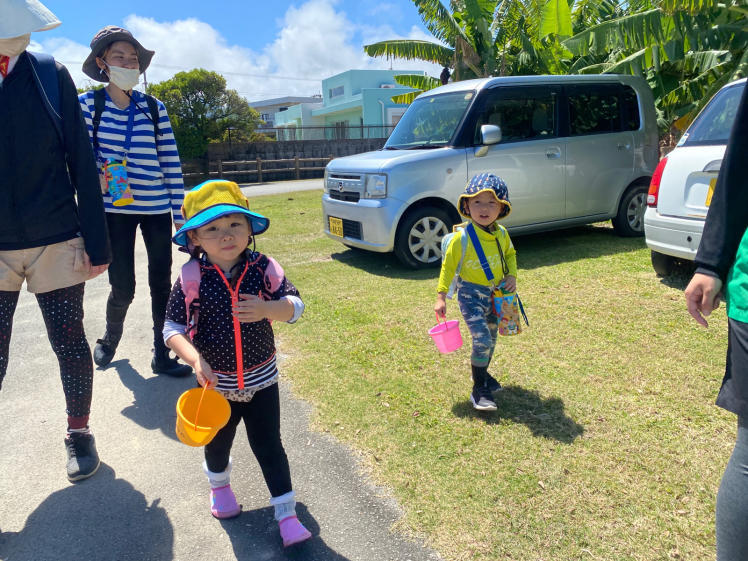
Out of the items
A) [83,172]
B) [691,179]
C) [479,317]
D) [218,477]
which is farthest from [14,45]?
[691,179]

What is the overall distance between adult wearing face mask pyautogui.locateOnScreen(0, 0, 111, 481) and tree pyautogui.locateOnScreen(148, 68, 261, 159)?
23.9 meters

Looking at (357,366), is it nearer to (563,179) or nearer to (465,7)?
(563,179)

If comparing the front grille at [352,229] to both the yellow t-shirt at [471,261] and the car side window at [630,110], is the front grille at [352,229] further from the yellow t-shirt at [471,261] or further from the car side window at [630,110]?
the car side window at [630,110]

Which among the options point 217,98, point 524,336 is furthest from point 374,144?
point 524,336

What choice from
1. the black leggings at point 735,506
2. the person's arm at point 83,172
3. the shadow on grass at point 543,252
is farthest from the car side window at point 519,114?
the black leggings at point 735,506

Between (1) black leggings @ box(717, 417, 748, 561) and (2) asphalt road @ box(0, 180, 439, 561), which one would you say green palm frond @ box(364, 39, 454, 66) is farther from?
(1) black leggings @ box(717, 417, 748, 561)

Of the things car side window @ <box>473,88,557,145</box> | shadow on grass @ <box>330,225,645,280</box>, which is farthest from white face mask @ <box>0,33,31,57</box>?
car side window @ <box>473,88,557,145</box>

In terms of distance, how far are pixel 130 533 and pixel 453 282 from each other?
2.07m

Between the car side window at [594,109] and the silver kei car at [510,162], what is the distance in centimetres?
1

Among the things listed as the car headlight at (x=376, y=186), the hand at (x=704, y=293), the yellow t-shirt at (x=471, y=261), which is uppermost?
the car headlight at (x=376, y=186)

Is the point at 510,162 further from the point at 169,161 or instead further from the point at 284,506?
the point at 284,506

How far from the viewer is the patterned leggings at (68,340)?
8.61 feet

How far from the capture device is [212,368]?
2270 millimetres

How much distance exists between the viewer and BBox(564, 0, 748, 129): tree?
10.2 metres
